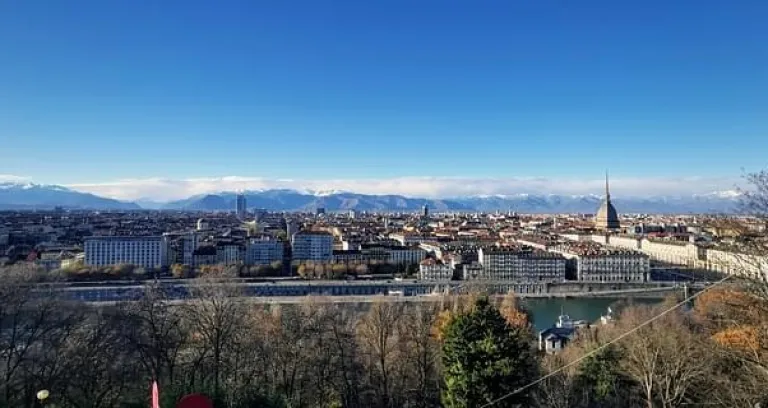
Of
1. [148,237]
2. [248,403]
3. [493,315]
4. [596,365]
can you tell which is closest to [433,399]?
[596,365]

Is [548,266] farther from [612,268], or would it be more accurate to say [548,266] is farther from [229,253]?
[229,253]

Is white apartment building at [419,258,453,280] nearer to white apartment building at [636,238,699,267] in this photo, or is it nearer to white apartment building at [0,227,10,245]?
white apartment building at [636,238,699,267]

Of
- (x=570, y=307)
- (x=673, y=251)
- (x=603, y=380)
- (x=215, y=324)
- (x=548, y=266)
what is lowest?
(x=570, y=307)

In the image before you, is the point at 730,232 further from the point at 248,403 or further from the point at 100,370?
the point at 100,370

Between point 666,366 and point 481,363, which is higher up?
point 481,363

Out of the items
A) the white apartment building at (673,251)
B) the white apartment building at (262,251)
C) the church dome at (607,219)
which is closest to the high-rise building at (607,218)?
the church dome at (607,219)

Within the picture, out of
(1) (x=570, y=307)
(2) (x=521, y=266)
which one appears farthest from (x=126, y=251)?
(1) (x=570, y=307)

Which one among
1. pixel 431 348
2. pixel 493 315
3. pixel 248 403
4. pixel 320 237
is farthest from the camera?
pixel 320 237
